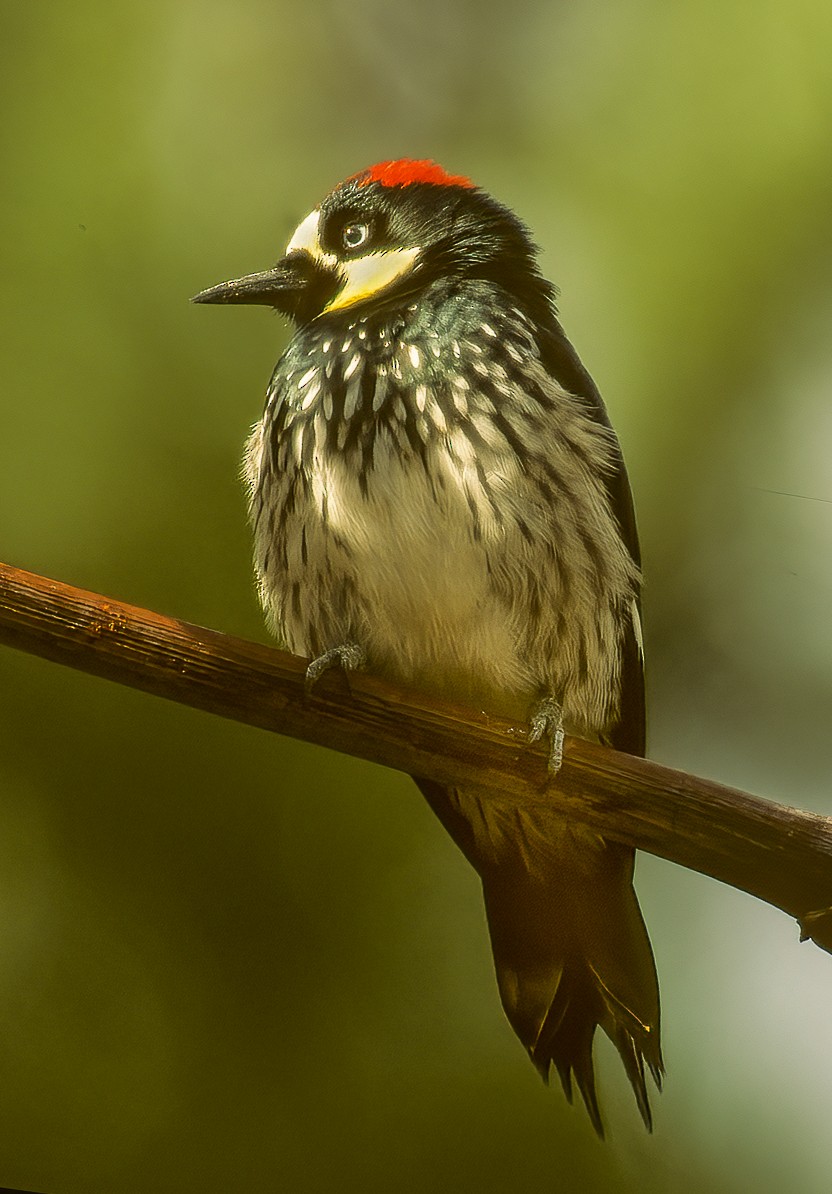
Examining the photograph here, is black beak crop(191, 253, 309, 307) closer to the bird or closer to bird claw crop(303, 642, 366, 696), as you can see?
the bird

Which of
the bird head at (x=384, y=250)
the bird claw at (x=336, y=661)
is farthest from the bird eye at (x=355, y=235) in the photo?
the bird claw at (x=336, y=661)

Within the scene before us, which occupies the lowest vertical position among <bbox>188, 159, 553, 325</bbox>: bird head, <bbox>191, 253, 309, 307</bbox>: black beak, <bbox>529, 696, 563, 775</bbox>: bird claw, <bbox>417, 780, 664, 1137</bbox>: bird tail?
<bbox>417, 780, 664, 1137</bbox>: bird tail

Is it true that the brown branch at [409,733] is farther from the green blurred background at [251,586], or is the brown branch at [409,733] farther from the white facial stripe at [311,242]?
the white facial stripe at [311,242]

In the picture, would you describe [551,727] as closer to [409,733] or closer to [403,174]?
[409,733]

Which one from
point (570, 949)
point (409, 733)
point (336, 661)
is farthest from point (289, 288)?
point (570, 949)

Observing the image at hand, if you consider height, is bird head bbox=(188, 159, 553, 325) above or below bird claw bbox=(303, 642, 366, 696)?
above

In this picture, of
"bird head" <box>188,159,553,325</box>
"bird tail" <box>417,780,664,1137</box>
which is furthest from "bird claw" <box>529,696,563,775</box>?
"bird head" <box>188,159,553,325</box>
